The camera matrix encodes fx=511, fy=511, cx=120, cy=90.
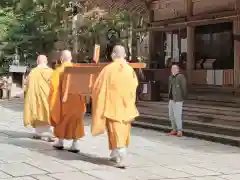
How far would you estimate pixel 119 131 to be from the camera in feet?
26.4

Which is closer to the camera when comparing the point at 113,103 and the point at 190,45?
the point at 113,103

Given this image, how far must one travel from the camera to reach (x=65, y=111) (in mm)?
9469

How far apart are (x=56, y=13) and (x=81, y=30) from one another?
5.41ft

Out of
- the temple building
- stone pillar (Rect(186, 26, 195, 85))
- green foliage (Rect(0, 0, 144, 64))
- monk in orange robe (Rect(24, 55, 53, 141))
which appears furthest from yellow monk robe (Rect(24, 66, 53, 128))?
green foliage (Rect(0, 0, 144, 64))

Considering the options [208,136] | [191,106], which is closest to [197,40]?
[191,106]

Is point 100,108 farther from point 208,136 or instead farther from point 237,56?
point 237,56

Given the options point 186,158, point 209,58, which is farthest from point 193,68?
point 186,158

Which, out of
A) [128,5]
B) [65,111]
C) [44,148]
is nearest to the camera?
[65,111]

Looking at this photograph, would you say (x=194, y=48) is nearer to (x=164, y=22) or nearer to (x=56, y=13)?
(x=164, y=22)

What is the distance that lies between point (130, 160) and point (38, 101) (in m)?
3.28

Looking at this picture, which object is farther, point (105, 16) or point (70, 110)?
point (105, 16)

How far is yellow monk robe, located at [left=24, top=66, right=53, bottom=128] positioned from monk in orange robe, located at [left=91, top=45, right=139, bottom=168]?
10.2 feet

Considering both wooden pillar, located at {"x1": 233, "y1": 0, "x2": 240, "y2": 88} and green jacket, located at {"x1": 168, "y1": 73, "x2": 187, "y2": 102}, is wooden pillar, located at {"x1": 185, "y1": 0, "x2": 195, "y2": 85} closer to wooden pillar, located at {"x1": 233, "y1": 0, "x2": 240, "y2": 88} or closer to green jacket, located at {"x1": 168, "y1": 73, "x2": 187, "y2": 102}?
wooden pillar, located at {"x1": 233, "y1": 0, "x2": 240, "y2": 88}

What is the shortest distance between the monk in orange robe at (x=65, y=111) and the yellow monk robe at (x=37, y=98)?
1.50 metres
